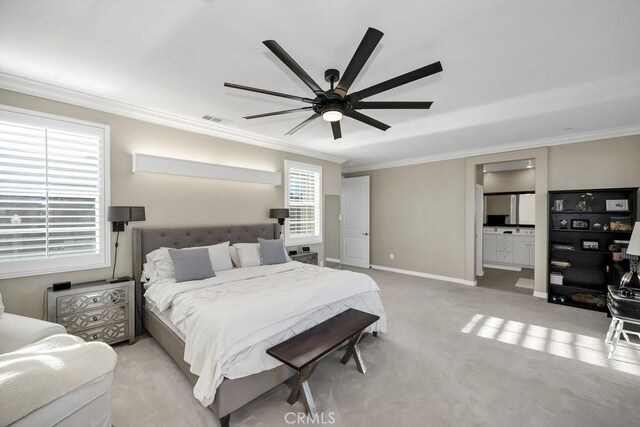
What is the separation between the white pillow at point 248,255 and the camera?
3.80 metres

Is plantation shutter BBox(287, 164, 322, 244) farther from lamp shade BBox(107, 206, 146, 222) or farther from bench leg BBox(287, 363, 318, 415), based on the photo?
bench leg BBox(287, 363, 318, 415)

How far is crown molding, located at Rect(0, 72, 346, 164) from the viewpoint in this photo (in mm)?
2670

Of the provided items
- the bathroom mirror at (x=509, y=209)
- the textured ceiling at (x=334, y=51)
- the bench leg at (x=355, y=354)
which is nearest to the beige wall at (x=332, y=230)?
the textured ceiling at (x=334, y=51)

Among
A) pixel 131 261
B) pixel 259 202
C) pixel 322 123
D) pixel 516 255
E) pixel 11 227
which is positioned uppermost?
pixel 322 123

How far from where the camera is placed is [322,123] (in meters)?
3.96

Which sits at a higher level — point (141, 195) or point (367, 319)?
point (141, 195)

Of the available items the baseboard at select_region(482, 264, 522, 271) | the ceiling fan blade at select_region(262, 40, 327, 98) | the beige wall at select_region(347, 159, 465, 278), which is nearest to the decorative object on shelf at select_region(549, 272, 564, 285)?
the beige wall at select_region(347, 159, 465, 278)

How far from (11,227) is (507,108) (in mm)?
5705

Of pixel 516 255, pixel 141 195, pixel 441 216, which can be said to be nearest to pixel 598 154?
pixel 441 216

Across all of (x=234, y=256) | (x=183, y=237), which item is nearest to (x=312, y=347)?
(x=234, y=256)

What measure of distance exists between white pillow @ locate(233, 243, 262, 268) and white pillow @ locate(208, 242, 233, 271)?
0.17 m

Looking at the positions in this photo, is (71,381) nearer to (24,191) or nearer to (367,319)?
(367,319)

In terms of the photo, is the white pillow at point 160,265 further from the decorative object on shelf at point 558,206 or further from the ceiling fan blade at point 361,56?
the decorative object on shelf at point 558,206

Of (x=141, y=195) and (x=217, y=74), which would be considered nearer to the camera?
(x=217, y=74)
